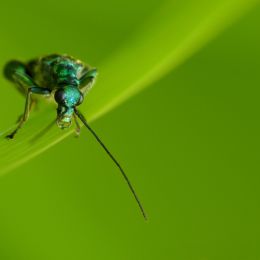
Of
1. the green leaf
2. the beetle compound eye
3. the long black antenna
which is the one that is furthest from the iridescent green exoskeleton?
the green leaf

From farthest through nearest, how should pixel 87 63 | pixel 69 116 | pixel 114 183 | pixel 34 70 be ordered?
1. pixel 34 70
2. pixel 87 63
3. pixel 69 116
4. pixel 114 183

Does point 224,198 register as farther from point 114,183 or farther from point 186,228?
point 114,183

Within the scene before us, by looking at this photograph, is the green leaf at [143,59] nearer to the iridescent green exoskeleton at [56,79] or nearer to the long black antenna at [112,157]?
the long black antenna at [112,157]

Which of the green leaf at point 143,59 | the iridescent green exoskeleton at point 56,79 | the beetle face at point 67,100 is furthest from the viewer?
the iridescent green exoskeleton at point 56,79

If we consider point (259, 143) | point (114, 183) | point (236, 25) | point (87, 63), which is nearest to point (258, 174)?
point (259, 143)

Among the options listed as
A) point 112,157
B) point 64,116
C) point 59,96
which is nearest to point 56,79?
point 59,96

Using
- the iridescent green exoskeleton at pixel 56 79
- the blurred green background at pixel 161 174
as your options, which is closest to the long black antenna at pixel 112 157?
the blurred green background at pixel 161 174

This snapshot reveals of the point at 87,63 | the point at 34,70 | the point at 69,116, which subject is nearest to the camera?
the point at 69,116
